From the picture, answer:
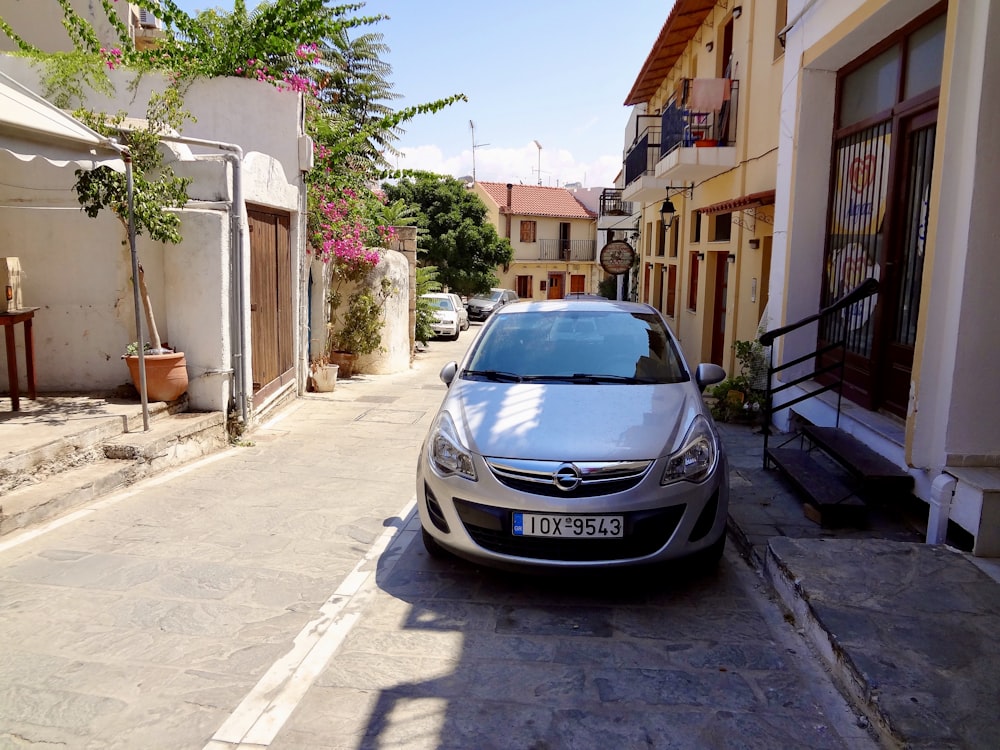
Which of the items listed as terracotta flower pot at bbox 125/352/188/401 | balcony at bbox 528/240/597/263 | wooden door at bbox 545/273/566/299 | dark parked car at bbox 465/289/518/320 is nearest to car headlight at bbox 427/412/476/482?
terracotta flower pot at bbox 125/352/188/401

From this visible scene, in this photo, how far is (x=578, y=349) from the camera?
18.6ft

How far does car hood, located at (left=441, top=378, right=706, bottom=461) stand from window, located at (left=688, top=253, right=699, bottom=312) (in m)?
12.4

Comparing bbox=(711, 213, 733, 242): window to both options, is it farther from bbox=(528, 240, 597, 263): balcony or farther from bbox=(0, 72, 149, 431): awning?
bbox=(528, 240, 597, 263): balcony

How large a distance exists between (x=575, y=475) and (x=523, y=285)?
161ft

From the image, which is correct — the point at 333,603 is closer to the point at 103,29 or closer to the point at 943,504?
the point at 943,504

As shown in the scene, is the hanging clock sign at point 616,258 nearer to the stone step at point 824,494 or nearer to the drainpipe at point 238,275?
the drainpipe at point 238,275

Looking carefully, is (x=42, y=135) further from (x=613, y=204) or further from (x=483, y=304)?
(x=483, y=304)

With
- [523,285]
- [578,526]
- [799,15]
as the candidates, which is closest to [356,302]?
[799,15]

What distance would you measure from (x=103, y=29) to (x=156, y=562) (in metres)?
13.7

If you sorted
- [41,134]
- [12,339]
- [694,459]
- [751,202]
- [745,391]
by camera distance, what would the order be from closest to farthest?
[694,459] → [41,134] → [12,339] → [745,391] → [751,202]

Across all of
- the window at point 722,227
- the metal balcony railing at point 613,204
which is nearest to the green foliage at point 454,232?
the metal balcony railing at point 613,204

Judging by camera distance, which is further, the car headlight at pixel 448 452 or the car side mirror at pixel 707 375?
the car side mirror at pixel 707 375

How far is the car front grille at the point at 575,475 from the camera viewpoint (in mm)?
4219

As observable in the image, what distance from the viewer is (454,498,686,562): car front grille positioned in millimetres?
4211
